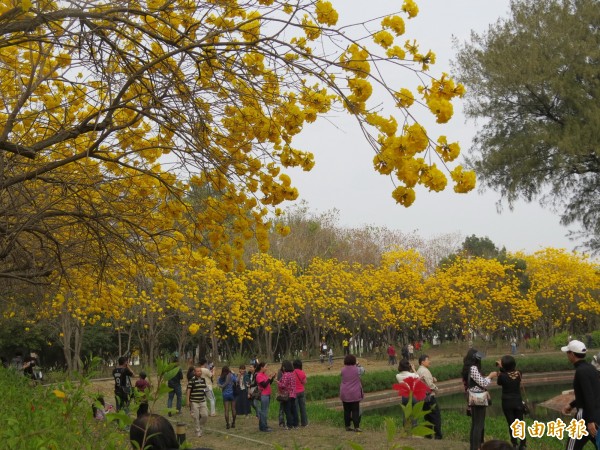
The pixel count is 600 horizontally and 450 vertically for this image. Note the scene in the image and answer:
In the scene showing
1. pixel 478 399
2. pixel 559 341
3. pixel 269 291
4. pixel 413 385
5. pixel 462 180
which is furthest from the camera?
pixel 559 341

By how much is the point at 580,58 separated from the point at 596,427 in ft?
42.1

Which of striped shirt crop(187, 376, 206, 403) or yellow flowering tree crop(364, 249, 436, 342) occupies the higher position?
yellow flowering tree crop(364, 249, 436, 342)

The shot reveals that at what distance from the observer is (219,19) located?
6.05 metres

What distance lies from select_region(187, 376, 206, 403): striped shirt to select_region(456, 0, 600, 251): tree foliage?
32.3 feet

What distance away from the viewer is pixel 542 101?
59.3 ft

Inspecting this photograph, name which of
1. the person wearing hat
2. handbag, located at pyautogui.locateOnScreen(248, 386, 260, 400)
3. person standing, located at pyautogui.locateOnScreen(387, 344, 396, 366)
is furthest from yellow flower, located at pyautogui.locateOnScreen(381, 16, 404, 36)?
person standing, located at pyautogui.locateOnScreen(387, 344, 396, 366)

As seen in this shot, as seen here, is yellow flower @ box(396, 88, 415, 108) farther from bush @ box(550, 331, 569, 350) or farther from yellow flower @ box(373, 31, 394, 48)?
bush @ box(550, 331, 569, 350)

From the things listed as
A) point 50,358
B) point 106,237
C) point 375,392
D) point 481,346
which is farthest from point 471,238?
point 106,237

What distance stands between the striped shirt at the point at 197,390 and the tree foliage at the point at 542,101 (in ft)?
32.3

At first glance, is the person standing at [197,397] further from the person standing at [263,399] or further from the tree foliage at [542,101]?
the tree foliage at [542,101]

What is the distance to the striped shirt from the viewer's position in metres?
13.2

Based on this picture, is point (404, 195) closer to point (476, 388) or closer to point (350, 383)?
point (476, 388)

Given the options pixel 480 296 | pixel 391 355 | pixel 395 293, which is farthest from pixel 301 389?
pixel 480 296

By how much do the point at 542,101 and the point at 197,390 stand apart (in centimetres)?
1109
